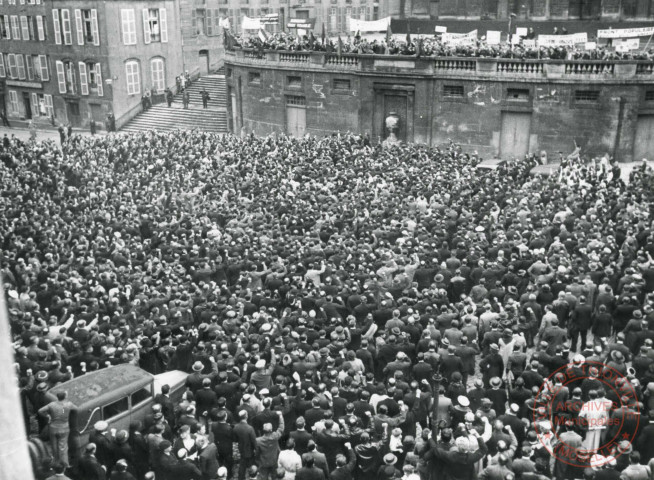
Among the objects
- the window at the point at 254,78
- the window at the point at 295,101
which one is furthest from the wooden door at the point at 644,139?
the window at the point at 254,78

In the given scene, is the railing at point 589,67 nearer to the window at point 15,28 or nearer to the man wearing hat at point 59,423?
the man wearing hat at point 59,423

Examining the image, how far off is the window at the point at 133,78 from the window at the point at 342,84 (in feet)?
58.8

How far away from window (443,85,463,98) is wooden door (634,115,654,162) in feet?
26.8

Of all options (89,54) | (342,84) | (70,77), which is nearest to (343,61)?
(342,84)

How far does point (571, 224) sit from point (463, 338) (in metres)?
8.30

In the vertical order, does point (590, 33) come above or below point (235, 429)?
above

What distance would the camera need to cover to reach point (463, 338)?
1245 cm

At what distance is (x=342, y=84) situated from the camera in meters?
35.5

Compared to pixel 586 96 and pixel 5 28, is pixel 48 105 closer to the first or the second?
pixel 5 28

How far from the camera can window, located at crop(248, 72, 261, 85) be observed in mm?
38963

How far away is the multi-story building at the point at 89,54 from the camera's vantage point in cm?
4525

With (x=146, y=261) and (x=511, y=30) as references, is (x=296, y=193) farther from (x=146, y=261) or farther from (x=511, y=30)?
(x=511, y=30)

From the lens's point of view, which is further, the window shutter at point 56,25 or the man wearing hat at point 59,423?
the window shutter at point 56,25

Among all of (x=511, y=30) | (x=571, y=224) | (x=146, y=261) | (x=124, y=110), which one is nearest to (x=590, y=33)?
(x=511, y=30)
